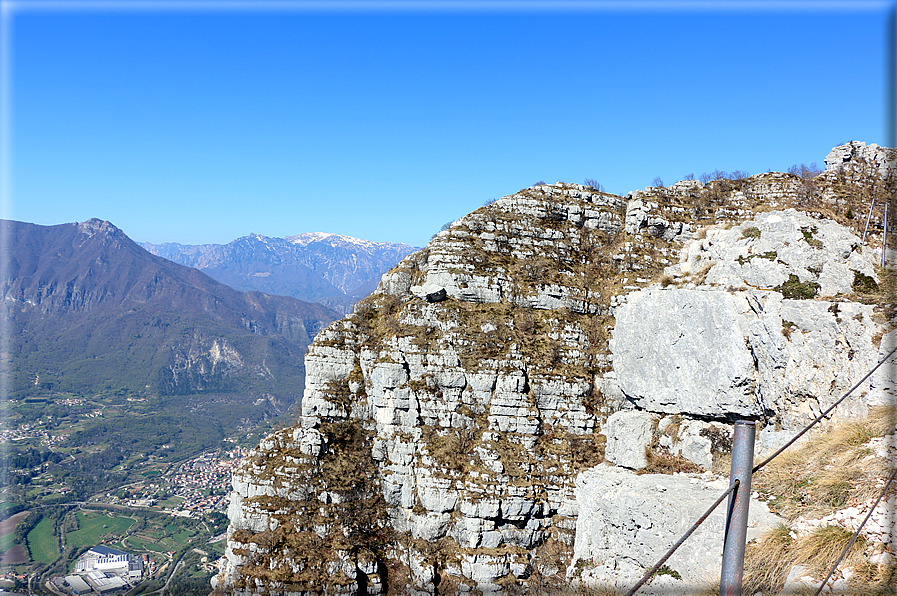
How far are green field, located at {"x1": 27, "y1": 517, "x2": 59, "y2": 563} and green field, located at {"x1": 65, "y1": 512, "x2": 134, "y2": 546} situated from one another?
2.70 meters

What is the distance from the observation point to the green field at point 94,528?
9569 cm

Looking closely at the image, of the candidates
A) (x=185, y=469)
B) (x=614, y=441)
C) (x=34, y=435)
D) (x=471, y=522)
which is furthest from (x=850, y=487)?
(x=34, y=435)

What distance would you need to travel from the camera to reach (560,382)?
121ft

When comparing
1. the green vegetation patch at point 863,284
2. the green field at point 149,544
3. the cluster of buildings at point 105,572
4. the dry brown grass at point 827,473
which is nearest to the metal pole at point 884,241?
the green vegetation patch at point 863,284

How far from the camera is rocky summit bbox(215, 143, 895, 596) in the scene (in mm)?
27281

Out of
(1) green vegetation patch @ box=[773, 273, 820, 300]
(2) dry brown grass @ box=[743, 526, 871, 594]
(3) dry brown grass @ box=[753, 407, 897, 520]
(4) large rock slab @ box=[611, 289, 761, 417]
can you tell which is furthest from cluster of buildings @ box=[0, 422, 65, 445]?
(2) dry brown grass @ box=[743, 526, 871, 594]

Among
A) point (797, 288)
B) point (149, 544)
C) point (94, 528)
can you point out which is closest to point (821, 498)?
point (797, 288)

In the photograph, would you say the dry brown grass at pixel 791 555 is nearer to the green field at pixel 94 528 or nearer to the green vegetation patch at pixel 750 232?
the green vegetation patch at pixel 750 232

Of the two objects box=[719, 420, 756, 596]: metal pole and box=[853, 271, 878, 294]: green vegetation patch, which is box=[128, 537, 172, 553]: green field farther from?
box=[719, 420, 756, 596]: metal pole

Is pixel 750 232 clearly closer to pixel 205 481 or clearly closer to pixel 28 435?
pixel 205 481

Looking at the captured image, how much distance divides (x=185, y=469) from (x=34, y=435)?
191 feet

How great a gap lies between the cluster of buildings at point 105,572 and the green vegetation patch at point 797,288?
88.3 meters

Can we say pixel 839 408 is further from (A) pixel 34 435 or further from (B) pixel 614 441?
(A) pixel 34 435

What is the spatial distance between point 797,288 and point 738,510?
28.4m
